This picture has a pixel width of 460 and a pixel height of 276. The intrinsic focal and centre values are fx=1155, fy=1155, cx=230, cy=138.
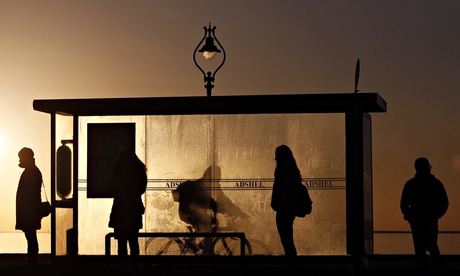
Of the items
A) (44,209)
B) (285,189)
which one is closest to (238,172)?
(285,189)

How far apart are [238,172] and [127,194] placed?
7.67 ft

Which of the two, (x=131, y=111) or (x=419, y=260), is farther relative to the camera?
(x=131, y=111)

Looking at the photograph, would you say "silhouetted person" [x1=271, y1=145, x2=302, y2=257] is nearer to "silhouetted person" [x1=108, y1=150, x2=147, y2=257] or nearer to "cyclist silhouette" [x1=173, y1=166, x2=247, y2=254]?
"silhouetted person" [x1=108, y1=150, x2=147, y2=257]

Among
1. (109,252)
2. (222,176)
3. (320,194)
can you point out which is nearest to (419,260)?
(320,194)

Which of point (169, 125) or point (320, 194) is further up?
point (169, 125)

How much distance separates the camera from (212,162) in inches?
682

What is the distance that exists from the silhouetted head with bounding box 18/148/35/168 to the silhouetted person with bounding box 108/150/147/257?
4.07ft

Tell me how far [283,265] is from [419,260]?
2877 millimetres

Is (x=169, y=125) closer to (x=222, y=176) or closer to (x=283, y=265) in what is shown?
(x=222, y=176)

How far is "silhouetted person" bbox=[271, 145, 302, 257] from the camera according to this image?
15.4 meters

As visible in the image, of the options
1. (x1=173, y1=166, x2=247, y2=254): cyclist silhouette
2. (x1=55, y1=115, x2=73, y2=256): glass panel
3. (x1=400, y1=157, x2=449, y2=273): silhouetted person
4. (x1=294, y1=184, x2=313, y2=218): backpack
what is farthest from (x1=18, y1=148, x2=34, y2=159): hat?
(x1=400, y1=157, x2=449, y2=273): silhouetted person

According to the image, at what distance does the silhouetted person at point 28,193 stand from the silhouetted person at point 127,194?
1113 millimetres

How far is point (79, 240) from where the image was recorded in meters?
17.4

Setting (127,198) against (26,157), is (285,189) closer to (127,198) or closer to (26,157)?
(127,198)
